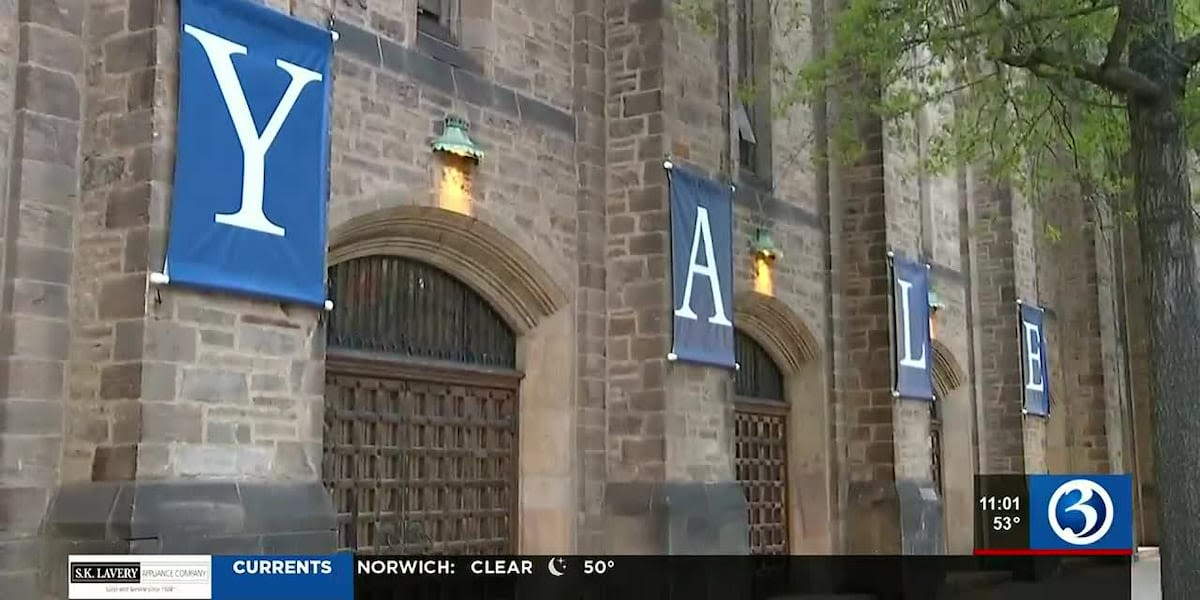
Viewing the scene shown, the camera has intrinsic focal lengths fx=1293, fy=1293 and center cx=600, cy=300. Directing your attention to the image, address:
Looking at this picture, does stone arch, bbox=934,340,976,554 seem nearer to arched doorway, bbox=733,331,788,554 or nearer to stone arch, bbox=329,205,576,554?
arched doorway, bbox=733,331,788,554

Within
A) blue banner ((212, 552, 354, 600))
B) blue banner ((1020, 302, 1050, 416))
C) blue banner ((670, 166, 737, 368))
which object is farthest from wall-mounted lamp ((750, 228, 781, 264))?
blue banner ((212, 552, 354, 600))

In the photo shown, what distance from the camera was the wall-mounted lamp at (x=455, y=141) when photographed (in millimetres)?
9289

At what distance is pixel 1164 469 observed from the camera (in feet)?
27.5

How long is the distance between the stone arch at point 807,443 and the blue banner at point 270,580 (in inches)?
354

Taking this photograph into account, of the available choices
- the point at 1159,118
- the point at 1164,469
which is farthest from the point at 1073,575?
the point at 1159,118

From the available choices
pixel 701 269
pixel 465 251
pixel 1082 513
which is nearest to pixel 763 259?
pixel 701 269

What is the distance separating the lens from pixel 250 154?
727 cm

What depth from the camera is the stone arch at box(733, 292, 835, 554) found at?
14.1 meters

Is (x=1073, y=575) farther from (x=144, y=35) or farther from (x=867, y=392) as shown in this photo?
(x=144, y=35)

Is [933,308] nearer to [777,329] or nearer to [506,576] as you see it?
[777,329]

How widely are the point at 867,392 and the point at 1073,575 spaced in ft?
11.7

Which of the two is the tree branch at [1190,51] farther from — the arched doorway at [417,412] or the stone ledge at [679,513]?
the arched doorway at [417,412]

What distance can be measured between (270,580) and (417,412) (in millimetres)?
3993

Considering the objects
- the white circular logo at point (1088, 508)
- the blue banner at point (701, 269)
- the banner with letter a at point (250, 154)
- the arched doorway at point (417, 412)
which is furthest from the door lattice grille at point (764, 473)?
the banner with letter a at point (250, 154)
